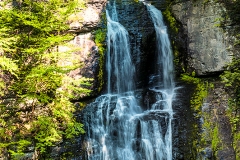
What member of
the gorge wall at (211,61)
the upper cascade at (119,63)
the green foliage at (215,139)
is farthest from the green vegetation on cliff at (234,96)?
the upper cascade at (119,63)

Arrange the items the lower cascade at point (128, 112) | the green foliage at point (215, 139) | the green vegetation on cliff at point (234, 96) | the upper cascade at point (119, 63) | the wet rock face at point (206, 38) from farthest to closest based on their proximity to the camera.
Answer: the upper cascade at point (119, 63) < the wet rock face at point (206, 38) < the lower cascade at point (128, 112) < the green vegetation on cliff at point (234, 96) < the green foliage at point (215, 139)

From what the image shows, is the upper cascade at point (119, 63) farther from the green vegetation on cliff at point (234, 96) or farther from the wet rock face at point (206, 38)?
the green vegetation on cliff at point (234, 96)

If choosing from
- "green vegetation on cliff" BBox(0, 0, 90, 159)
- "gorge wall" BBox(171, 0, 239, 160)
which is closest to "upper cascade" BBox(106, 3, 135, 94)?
"gorge wall" BBox(171, 0, 239, 160)

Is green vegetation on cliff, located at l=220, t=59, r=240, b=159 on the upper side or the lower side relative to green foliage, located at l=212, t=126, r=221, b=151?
upper

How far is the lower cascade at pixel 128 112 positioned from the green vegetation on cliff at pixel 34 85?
727 millimetres

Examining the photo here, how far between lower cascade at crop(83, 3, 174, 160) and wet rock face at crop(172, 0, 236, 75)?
0.94m

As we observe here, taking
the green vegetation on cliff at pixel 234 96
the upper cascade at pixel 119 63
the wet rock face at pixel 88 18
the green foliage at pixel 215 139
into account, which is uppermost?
the wet rock face at pixel 88 18

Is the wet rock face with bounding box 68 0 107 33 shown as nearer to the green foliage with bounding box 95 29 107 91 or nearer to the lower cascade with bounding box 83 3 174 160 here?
the green foliage with bounding box 95 29 107 91

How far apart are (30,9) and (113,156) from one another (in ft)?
14.8

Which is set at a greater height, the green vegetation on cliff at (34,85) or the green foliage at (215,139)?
the green vegetation on cliff at (34,85)

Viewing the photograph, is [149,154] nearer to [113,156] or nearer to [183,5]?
[113,156]

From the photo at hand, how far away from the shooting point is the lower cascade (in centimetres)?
655

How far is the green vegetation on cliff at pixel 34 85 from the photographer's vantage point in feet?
20.7


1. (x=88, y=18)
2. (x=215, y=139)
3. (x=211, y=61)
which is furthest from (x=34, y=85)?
(x=211, y=61)
